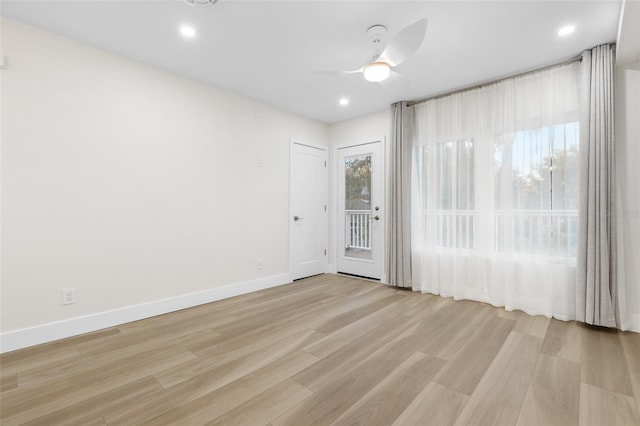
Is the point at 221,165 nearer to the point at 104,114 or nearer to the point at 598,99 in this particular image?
the point at 104,114

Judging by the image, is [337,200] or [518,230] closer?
[518,230]

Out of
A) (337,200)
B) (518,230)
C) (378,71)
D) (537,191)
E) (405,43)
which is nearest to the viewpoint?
(405,43)

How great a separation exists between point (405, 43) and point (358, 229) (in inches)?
125

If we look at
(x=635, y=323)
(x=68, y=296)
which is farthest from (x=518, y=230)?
(x=68, y=296)

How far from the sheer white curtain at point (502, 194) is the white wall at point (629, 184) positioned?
12.9 inches

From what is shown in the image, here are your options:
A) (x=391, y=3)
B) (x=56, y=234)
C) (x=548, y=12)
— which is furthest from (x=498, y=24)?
(x=56, y=234)

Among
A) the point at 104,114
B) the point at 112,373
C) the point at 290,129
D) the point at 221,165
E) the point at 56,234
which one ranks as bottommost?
the point at 112,373

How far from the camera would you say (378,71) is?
244cm

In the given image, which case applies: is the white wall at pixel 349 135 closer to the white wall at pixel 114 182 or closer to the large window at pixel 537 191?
the white wall at pixel 114 182

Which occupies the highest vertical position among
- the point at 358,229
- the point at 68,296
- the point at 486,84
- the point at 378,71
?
the point at 486,84

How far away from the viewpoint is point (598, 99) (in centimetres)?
266

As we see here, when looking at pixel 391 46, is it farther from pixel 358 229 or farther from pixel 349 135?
pixel 358 229

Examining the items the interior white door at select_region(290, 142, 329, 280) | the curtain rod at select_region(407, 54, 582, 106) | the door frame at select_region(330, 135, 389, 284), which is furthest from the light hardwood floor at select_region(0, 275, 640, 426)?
the curtain rod at select_region(407, 54, 582, 106)

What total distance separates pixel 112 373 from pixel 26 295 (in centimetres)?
116
